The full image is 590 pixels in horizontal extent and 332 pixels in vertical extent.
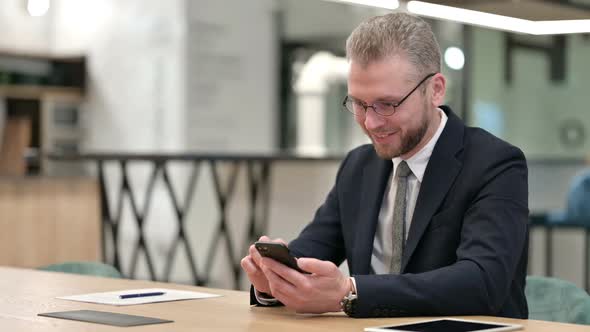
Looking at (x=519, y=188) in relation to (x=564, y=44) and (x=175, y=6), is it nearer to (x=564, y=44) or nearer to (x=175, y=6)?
(x=564, y=44)

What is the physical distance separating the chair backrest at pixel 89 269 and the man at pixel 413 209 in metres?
0.65

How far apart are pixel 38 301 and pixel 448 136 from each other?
96 centimetres

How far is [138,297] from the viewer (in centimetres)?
229

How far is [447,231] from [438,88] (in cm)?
31

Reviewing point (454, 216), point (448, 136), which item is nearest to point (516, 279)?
point (454, 216)

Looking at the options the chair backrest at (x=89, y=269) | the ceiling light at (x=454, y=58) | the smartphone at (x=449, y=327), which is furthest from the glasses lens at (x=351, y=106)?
the ceiling light at (x=454, y=58)

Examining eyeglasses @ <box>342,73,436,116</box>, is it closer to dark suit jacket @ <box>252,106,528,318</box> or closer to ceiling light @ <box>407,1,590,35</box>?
dark suit jacket @ <box>252,106,528,318</box>

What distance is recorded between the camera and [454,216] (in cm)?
227

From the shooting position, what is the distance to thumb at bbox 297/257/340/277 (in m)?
1.95

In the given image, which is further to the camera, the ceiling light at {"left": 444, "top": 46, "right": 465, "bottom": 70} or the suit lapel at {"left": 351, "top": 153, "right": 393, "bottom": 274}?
the ceiling light at {"left": 444, "top": 46, "right": 465, "bottom": 70}

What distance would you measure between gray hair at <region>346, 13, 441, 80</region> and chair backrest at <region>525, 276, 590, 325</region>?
557 millimetres

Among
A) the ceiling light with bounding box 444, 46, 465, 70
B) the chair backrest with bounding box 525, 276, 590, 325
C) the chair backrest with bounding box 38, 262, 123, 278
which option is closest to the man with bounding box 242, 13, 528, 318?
the chair backrest with bounding box 525, 276, 590, 325

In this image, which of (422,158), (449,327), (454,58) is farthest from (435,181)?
(454,58)

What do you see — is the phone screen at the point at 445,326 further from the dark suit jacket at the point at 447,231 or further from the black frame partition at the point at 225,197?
the black frame partition at the point at 225,197
